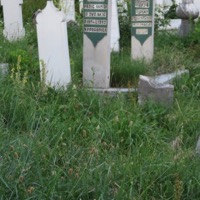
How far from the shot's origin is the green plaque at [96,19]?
5.85 meters

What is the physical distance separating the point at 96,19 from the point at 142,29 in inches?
55.9

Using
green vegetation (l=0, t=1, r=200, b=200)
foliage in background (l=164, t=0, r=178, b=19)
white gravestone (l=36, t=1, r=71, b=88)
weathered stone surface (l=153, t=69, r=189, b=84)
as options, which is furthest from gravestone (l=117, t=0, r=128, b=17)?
white gravestone (l=36, t=1, r=71, b=88)

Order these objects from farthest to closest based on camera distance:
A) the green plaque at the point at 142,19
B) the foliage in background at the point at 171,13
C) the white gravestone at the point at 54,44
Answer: the foliage in background at the point at 171,13, the green plaque at the point at 142,19, the white gravestone at the point at 54,44

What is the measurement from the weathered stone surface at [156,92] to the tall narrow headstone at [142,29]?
1.93 metres

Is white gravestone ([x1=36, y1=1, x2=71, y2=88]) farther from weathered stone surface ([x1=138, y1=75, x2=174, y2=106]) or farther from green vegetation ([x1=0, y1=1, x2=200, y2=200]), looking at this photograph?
weathered stone surface ([x1=138, y1=75, x2=174, y2=106])

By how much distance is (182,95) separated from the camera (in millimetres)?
5422

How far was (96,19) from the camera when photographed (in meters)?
5.90

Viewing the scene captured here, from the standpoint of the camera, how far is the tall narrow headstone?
281 inches

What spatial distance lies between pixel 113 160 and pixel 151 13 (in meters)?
4.12

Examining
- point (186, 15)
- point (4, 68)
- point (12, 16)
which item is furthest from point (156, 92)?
point (186, 15)

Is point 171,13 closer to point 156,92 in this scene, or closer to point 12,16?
point 12,16

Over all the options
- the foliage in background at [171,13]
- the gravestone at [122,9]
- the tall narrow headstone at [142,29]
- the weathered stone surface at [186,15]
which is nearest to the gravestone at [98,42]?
the tall narrow headstone at [142,29]

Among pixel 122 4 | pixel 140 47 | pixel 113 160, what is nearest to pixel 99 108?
pixel 113 160

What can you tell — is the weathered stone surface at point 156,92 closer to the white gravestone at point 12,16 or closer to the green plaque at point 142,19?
the green plaque at point 142,19
